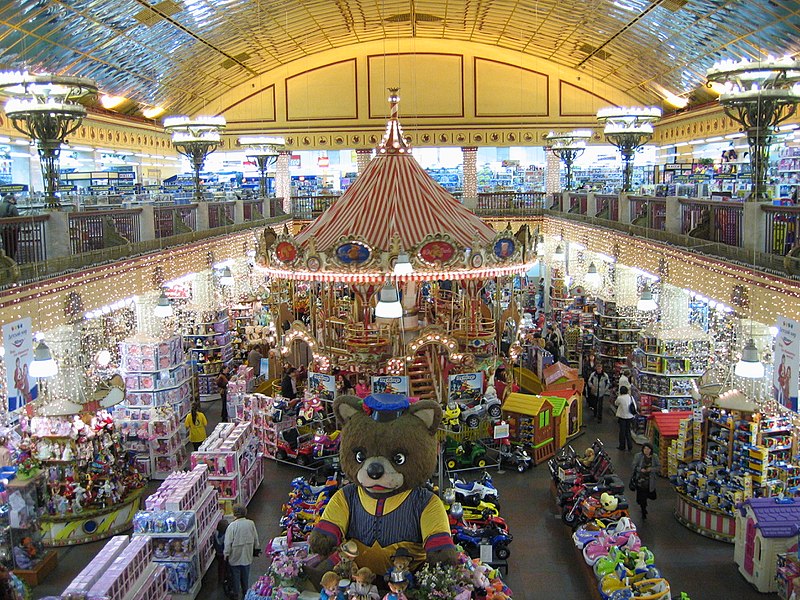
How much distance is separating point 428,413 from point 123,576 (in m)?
2.63

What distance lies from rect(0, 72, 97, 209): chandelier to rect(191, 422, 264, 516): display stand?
4359mm

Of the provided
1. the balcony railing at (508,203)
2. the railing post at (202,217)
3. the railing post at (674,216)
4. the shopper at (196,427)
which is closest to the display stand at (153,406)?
the shopper at (196,427)

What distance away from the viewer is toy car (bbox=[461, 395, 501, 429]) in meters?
11.4

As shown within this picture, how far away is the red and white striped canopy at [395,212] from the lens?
41.4ft

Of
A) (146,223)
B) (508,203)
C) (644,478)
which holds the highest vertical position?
(508,203)

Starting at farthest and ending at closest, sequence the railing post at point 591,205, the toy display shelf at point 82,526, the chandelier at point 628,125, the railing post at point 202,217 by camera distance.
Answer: the railing post at point 591,205
the chandelier at point 628,125
the railing post at point 202,217
the toy display shelf at point 82,526

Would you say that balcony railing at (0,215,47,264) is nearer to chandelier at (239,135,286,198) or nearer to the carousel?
the carousel

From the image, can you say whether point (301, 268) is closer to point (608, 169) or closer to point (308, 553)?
point (308, 553)

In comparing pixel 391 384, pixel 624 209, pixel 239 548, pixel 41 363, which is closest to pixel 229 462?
pixel 239 548

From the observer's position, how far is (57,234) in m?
10.4

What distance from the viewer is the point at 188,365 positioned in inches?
471

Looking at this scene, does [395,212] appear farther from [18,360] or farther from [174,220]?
[18,360]

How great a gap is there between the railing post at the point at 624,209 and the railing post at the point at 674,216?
3143 millimetres

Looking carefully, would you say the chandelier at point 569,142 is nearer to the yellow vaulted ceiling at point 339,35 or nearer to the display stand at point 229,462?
the yellow vaulted ceiling at point 339,35
